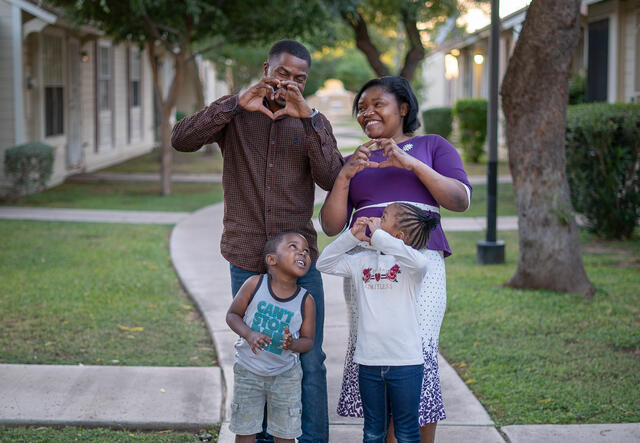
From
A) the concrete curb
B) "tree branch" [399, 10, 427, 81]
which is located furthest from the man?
"tree branch" [399, 10, 427, 81]

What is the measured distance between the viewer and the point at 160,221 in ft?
35.7

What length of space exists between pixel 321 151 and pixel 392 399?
1012mm

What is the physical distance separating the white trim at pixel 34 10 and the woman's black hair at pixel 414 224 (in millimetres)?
10847

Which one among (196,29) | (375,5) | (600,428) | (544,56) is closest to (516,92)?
(544,56)

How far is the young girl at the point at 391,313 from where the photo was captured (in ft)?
10.00

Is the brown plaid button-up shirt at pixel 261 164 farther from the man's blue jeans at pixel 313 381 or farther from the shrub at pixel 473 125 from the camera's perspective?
the shrub at pixel 473 125

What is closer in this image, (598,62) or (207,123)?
(207,123)

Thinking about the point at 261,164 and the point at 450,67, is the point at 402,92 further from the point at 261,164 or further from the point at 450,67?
the point at 450,67

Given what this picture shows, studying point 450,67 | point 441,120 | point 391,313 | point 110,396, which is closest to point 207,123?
point 391,313

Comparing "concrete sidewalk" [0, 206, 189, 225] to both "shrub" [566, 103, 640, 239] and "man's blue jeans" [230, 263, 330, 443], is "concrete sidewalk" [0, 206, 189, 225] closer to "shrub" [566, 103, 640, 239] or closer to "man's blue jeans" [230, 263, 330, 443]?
"shrub" [566, 103, 640, 239]

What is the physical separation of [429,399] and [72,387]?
224 cm

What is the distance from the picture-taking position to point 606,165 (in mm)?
9000

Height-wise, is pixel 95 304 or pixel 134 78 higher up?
pixel 134 78

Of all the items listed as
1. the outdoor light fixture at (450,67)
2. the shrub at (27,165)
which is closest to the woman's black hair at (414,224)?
the shrub at (27,165)
